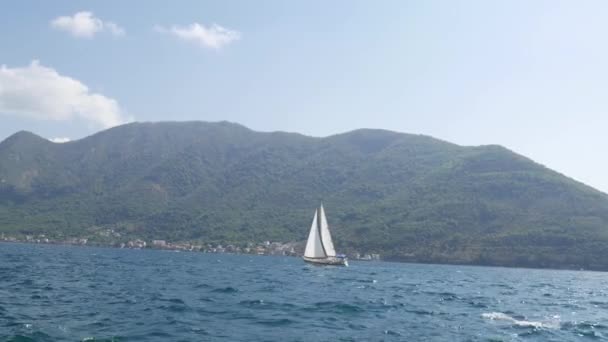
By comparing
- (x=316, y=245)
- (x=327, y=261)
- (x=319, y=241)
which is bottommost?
(x=327, y=261)

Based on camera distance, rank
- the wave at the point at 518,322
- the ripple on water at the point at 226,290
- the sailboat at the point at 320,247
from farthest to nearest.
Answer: the sailboat at the point at 320,247, the ripple on water at the point at 226,290, the wave at the point at 518,322

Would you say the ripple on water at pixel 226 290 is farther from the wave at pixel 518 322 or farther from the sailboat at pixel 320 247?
the sailboat at pixel 320 247

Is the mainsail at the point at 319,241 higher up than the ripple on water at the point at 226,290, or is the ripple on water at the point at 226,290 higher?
the mainsail at the point at 319,241

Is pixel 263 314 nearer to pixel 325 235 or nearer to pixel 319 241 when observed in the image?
pixel 319 241

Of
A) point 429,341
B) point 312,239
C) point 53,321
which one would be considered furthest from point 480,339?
point 312,239

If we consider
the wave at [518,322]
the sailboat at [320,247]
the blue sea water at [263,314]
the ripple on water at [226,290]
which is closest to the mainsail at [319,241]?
the sailboat at [320,247]

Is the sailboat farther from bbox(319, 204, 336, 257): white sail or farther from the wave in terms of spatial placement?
the wave

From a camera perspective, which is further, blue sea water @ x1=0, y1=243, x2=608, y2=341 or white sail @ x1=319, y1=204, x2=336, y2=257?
white sail @ x1=319, y1=204, x2=336, y2=257

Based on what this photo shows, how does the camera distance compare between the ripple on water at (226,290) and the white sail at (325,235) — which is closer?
the ripple on water at (226,290)

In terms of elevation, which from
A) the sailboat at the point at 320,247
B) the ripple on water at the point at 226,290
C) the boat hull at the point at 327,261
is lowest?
the ripple on water at the point at 226,290

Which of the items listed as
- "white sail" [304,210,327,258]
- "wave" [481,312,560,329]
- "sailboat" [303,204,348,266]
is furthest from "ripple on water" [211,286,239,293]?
"white sail" [304,210,327,258]

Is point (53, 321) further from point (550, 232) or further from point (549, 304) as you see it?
point (550, 232)

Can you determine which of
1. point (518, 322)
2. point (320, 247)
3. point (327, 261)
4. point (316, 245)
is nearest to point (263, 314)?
point (518, 322)

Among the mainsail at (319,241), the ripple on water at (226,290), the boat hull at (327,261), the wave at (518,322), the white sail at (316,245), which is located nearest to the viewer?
the wave at (518,322)
